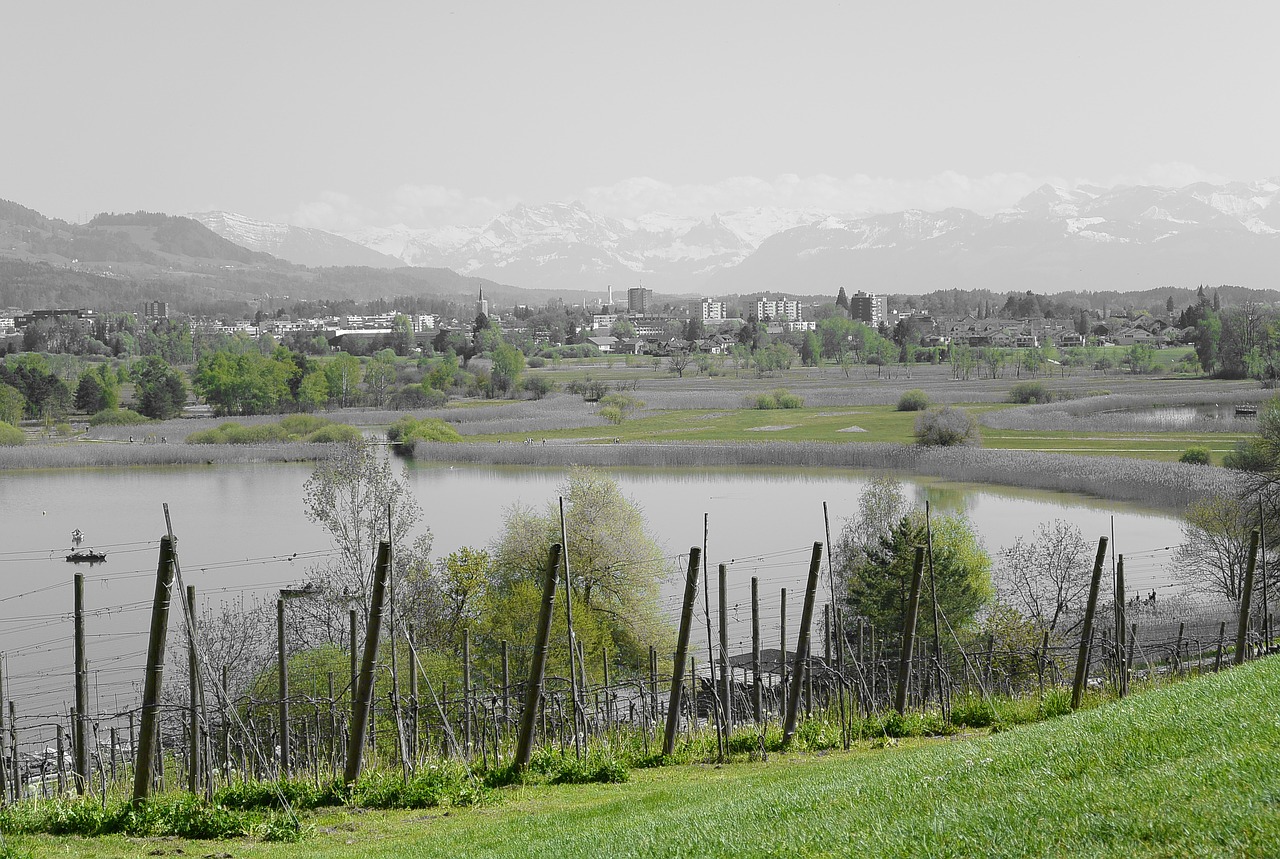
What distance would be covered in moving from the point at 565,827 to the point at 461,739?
349 inches

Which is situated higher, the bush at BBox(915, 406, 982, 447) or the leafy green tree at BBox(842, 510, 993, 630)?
the bush at BBox(915, 406, 982, 447)

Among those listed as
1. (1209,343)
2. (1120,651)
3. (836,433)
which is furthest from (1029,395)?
(1120,651)

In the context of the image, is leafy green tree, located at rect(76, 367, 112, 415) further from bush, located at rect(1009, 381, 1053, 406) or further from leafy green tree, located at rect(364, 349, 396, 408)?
bush, located at rect(1009, 381, 1053, 406)

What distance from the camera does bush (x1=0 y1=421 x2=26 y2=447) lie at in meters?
75.3

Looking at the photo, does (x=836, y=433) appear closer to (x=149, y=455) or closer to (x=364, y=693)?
(x=149, y=455)

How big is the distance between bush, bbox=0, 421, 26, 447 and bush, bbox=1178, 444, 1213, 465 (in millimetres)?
66617

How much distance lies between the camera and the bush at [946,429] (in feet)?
206

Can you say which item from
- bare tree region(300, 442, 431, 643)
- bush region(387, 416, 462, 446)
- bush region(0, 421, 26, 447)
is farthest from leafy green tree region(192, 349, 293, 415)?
bare tree region(300, 442, 431, 643)

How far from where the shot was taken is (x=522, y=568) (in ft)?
98.3

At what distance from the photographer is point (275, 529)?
44.7m

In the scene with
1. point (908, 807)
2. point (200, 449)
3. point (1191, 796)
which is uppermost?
point (1191, 796)

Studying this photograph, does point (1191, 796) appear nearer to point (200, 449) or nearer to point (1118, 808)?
point (1118, 808)

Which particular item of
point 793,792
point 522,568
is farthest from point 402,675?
point 793,792

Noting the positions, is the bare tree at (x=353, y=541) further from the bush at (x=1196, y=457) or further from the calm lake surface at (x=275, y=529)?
the bush at (x=1196, y=457)
